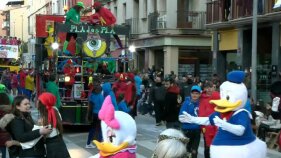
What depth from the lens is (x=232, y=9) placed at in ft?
67.7

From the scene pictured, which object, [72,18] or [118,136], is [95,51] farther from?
[118,136]

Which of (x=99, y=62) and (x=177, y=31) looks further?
(x=177, y=31)

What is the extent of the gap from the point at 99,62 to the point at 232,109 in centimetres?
918

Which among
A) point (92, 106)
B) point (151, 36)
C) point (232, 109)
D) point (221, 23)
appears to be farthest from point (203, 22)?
point (232, 109)

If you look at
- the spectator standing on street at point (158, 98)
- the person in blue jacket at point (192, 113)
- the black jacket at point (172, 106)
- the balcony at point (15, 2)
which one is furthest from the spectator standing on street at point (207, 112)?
the balcony at point (15, 2)

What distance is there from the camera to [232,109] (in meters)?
5.94

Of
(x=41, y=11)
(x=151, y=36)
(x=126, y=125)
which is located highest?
(x=41, y=11)

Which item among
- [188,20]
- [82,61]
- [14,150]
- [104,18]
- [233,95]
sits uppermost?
[188,20]

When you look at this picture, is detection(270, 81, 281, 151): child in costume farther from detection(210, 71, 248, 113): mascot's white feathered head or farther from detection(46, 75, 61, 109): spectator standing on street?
detection(46, 75, 61, 109): spectator standing on street

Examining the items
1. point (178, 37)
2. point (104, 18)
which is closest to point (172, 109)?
point (104, 18)

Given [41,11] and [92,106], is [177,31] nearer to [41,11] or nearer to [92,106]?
[92,106]

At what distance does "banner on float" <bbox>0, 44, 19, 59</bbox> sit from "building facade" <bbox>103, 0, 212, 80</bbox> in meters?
7.69

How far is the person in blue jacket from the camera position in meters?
8.66

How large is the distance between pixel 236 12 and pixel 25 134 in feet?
51.2
